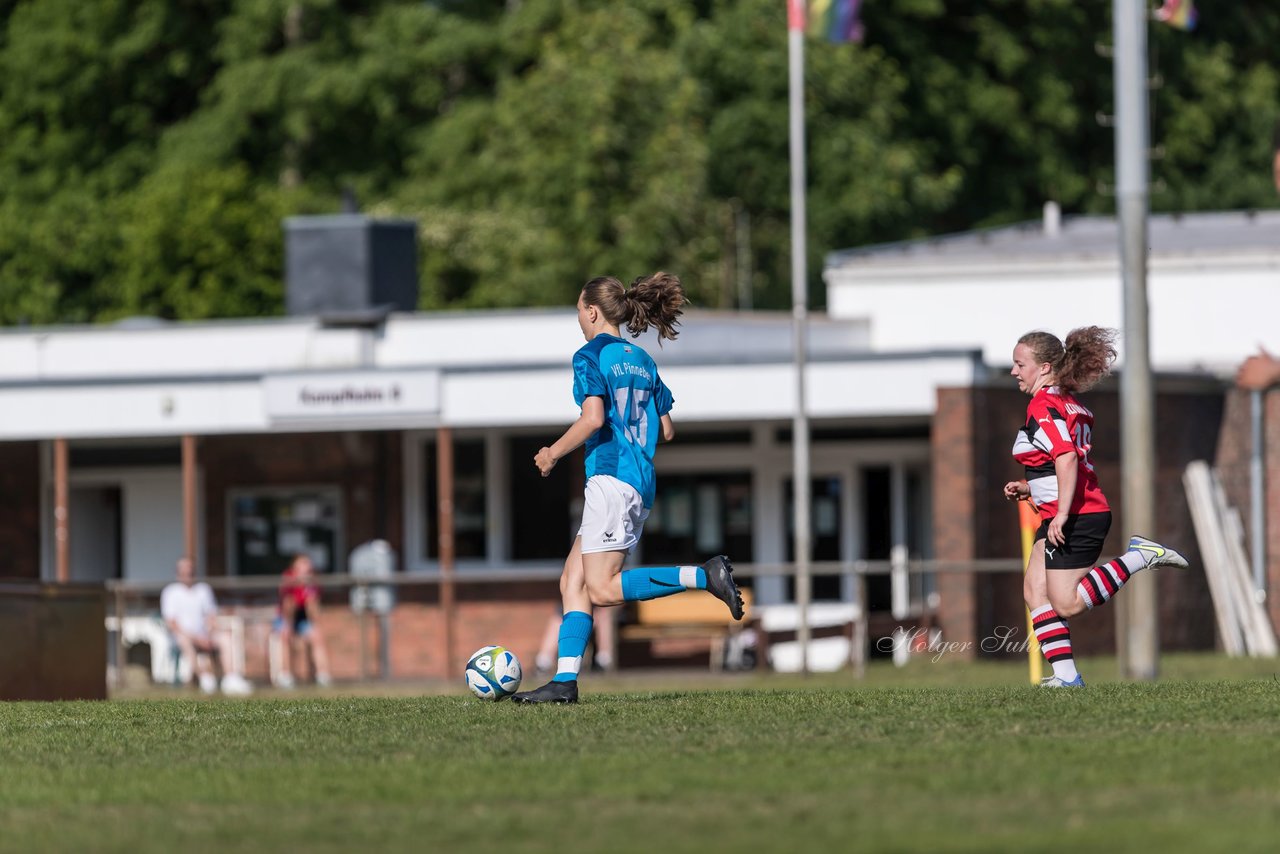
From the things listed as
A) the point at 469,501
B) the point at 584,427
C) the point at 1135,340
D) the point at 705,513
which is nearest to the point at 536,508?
the point at 469,501

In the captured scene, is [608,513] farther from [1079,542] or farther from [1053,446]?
[1079,542]

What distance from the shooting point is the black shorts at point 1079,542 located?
39.6 feet

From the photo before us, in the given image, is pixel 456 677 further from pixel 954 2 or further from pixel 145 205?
pixel 954 2

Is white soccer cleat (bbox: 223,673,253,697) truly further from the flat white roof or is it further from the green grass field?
the green grass field

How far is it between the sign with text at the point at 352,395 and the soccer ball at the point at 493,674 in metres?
17.5

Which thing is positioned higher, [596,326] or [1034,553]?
[596,326]

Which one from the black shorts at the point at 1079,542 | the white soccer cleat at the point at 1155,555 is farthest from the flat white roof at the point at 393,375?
the black shorts at the point at 1079,542

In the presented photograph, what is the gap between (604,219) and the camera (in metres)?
43.8

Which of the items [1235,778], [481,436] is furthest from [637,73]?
[1235,778]

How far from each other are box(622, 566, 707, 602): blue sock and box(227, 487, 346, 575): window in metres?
21.1

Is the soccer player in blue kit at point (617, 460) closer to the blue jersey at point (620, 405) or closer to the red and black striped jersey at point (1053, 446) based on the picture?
the blue jersey at point (620, 405)

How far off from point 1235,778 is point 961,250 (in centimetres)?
2860

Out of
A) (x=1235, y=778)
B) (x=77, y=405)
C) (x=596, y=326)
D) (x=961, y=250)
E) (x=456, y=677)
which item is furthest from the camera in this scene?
(x=961, y=250)

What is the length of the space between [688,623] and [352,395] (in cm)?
469
